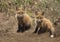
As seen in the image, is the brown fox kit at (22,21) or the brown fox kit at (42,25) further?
the brown fox kit at (22,21)

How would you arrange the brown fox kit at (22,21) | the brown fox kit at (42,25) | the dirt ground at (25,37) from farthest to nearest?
the brown fox kit at (22,21) → the brown fox kit at (42,25) → the dirt ground at (25,37)

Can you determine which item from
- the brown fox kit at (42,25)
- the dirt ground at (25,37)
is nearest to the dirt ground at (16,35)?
the dirt ground at (25,37)

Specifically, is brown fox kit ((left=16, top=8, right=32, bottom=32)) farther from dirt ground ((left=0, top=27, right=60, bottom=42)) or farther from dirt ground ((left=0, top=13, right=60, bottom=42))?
dirt ground ((left=0, top=27, right=60, bottom=42))

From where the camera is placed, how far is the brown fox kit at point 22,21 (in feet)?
34.7

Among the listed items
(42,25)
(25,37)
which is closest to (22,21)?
(42,25)

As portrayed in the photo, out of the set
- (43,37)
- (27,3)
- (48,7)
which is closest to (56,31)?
(43,37)

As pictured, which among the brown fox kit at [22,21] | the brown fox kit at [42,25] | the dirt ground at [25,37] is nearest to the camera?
the dirt ground at [25,37]

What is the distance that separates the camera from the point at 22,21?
10781 mm

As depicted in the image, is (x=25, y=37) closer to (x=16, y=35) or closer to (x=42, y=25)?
(x=16, y=35)

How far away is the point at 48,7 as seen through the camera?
40.2 feet

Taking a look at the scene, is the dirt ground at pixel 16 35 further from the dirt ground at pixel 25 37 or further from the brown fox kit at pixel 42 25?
the brown fox kit at pixel 42 25

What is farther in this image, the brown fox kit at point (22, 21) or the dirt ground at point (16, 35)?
the brown fox kit at point (22, 21)

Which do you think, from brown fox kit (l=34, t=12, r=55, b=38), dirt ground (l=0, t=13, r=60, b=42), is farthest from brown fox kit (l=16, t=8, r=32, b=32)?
brown fox kit (l=34, t=12, r=55, b=38)

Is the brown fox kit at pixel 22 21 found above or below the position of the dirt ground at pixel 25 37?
above
